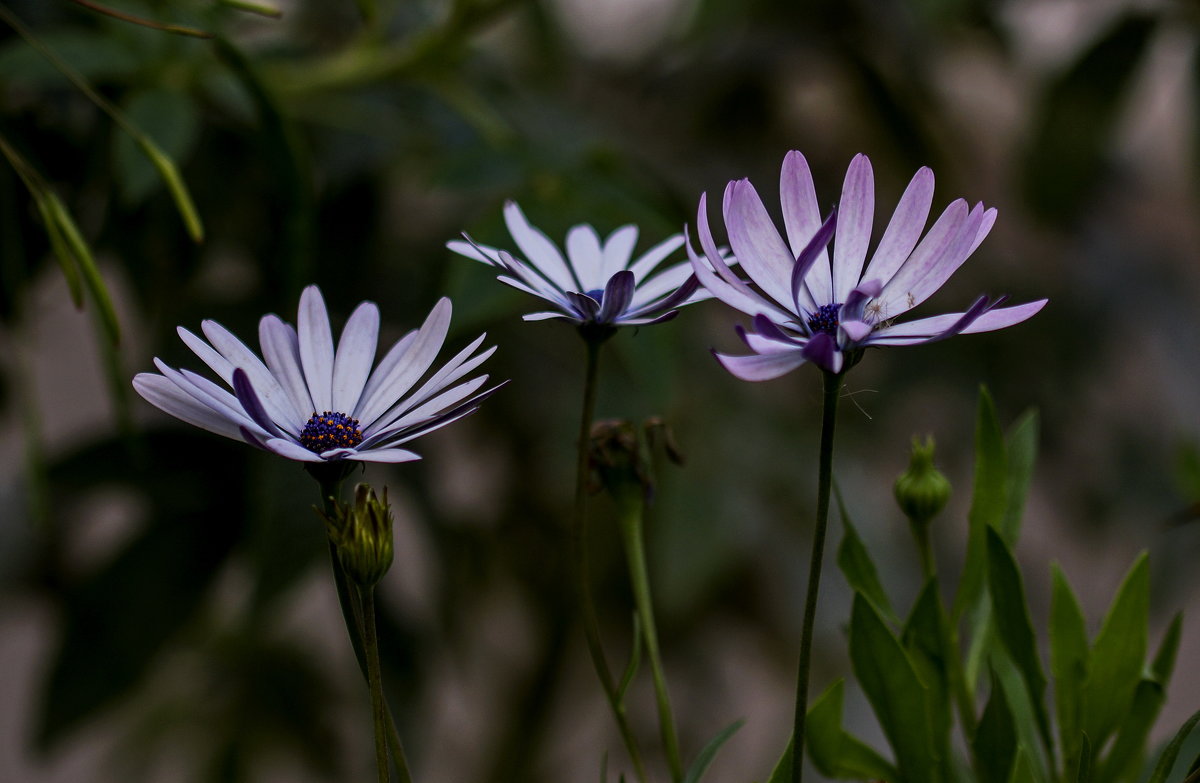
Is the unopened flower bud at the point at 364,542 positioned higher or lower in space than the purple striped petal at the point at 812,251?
lower

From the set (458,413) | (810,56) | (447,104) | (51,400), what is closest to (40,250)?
(447,104)

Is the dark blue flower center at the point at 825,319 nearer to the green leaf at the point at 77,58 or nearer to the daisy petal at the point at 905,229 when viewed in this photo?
the daisy petal at the point at 905,229

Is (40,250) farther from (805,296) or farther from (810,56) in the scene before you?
(810,56)

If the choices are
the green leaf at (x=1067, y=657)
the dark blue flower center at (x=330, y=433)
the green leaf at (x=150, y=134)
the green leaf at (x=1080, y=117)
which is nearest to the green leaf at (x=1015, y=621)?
the green leaf at (x=1067, y=657)

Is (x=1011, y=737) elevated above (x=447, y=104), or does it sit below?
below

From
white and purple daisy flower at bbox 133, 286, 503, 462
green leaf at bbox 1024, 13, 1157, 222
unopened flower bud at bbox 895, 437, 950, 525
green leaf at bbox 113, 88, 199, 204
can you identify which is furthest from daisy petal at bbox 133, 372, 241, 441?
green leaf at bbox 1024, 13, 1157, 222

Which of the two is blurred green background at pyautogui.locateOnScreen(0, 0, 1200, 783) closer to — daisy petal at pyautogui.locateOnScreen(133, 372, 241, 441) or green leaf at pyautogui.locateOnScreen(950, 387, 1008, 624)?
green leaf at pyautogui.locateOnScreen(950, 387, 1008, 624)
